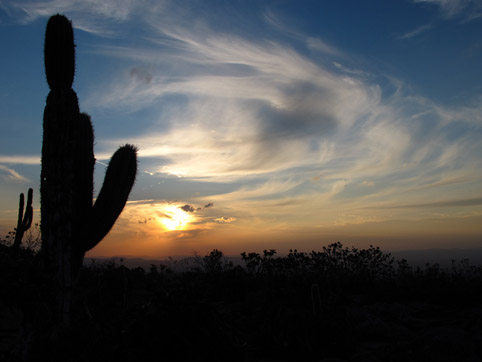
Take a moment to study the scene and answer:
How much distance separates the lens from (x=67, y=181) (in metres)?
6.73

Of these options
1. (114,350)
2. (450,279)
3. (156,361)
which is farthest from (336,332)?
(450,279)

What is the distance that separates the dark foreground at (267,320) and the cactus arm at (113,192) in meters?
1.34

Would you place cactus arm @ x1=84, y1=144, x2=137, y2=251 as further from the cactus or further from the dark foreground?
the cactus

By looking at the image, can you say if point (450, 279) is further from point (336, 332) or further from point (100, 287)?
point (100, 287)

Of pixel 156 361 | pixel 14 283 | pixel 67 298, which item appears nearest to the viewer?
pixel 156 361

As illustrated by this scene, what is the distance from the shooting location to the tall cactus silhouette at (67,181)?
6465 mm

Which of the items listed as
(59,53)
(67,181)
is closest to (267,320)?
(67,181)

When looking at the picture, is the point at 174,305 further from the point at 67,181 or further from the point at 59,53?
the point at 59,53

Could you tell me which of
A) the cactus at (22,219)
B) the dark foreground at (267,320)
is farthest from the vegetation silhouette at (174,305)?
the cactus at (22,219)

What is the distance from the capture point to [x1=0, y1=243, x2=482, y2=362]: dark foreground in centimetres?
415

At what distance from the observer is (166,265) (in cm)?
1418

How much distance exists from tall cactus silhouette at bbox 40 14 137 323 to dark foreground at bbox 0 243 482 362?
63cm

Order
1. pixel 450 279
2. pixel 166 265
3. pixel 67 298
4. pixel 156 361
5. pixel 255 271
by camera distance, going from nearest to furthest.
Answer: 1. pixel 156 361
2. pixel 67 298
3. pixel 450 279
4. pixel 255 271
5. pixel 166 265

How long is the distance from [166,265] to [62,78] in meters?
8.78
